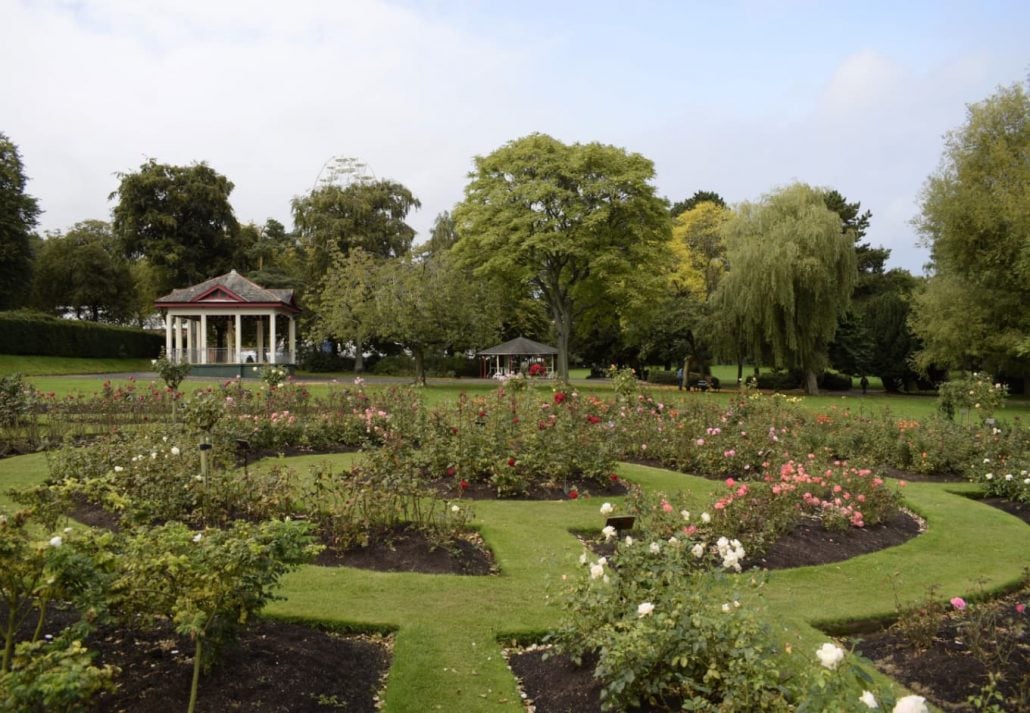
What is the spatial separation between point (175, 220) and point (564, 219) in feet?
90.3

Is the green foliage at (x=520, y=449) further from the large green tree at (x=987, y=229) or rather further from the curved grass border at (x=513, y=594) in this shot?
the large green tree at (x=987, y=229)

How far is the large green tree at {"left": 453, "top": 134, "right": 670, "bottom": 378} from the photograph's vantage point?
101 ft

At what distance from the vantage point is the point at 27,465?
1023cm

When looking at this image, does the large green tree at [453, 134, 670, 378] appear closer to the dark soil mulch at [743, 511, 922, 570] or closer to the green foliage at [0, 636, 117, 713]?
the dark soil mulch at [743, 511, 922, 570]

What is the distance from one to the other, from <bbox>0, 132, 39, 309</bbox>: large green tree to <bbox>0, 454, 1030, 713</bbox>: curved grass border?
35.5 metres

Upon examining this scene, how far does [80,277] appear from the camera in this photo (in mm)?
46219

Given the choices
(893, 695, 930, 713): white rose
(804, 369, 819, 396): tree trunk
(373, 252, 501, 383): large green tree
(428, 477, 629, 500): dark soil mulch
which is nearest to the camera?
(893, 695, 930, 713): white rose

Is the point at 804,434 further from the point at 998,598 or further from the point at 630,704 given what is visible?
the point at 630,704

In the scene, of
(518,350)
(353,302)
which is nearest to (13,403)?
(353,302)

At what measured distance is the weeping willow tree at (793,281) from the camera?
28562mm

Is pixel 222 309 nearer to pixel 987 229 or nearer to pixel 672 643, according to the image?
pixel 987 229

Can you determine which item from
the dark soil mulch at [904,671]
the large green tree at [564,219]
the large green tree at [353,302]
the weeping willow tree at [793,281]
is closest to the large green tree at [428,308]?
the large green tree at [353,302]

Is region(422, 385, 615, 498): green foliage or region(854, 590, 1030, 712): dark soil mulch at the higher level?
region(422, 385, 615, 498): green foliage

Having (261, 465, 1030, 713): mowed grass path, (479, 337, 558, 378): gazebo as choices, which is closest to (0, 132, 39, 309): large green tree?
(479, 337, 558, 378): gazebo
